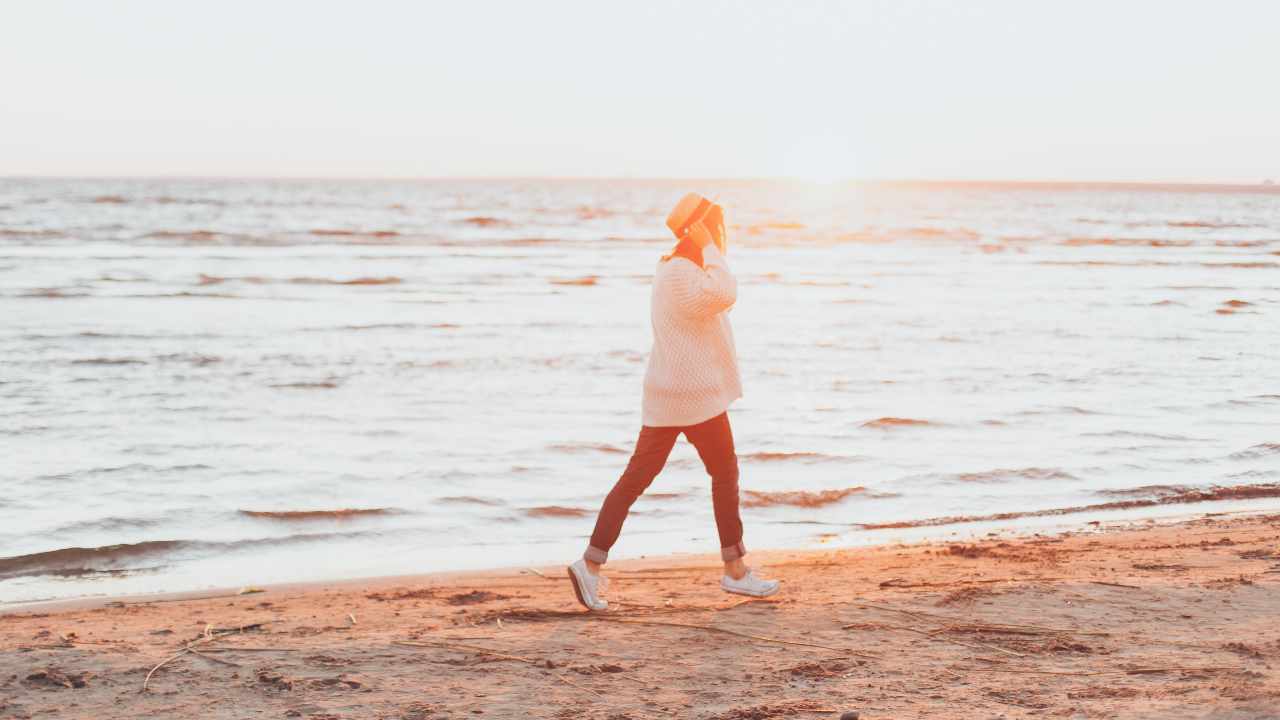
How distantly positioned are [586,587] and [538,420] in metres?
5.24

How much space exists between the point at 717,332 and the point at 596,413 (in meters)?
5.72

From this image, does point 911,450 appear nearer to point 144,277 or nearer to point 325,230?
point 144,277

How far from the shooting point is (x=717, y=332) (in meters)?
5.18

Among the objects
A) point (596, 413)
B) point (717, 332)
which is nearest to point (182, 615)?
point (717, 332)

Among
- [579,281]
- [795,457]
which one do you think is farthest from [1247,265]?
[795,457]

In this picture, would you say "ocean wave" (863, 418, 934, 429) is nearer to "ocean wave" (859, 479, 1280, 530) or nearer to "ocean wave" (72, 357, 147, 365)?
"ocean wave" (859, 479, 1280, 530)

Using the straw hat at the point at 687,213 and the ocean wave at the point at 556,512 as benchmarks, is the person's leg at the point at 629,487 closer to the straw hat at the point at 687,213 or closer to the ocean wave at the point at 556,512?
the straw hat at the point at 687,213

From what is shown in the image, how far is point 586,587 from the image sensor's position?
5.29 m

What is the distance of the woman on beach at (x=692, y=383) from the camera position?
5.02 meters

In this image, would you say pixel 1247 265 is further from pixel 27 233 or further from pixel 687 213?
pixel 27 233

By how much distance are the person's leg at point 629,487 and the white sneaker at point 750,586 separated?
577mm

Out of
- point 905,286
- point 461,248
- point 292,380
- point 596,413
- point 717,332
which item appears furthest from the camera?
point 461,248

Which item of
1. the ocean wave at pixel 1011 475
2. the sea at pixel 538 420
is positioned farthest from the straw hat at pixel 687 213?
the ocean wave at pixel 1011 475

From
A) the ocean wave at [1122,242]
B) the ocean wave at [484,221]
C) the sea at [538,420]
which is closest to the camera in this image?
the sea at [538,420]
